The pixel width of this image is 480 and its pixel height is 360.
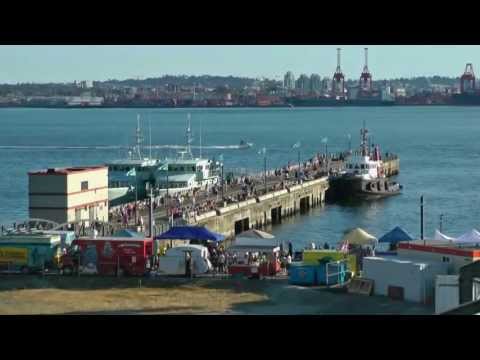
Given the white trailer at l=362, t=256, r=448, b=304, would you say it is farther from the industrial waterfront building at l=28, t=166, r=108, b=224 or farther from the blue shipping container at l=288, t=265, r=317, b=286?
the industrial waterfront building at l=28, t=166, r=108, b=224

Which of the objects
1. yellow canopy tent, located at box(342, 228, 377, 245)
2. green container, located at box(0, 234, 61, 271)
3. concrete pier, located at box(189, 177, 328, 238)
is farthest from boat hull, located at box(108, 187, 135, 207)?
green container, located at box(0, 234, 61, 271)

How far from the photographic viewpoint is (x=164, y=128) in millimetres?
98625

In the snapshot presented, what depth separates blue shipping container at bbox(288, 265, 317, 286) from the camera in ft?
→ 38.0

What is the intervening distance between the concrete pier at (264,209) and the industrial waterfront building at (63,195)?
141 inches

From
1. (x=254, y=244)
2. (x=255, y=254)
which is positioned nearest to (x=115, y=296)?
(x=255, y=254)

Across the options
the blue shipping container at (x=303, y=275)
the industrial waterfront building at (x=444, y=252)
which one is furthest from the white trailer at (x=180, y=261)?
the industrial waterfront building at (x=444, y=252)

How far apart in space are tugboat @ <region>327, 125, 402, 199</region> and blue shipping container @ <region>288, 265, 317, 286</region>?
74.4ft

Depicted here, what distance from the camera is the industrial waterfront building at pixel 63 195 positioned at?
16.0 m

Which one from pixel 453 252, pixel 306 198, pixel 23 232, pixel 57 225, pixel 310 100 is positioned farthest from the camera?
pixel 310 100

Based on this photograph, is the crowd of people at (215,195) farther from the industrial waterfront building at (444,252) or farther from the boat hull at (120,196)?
the industrial waterfront building at (444,252)
